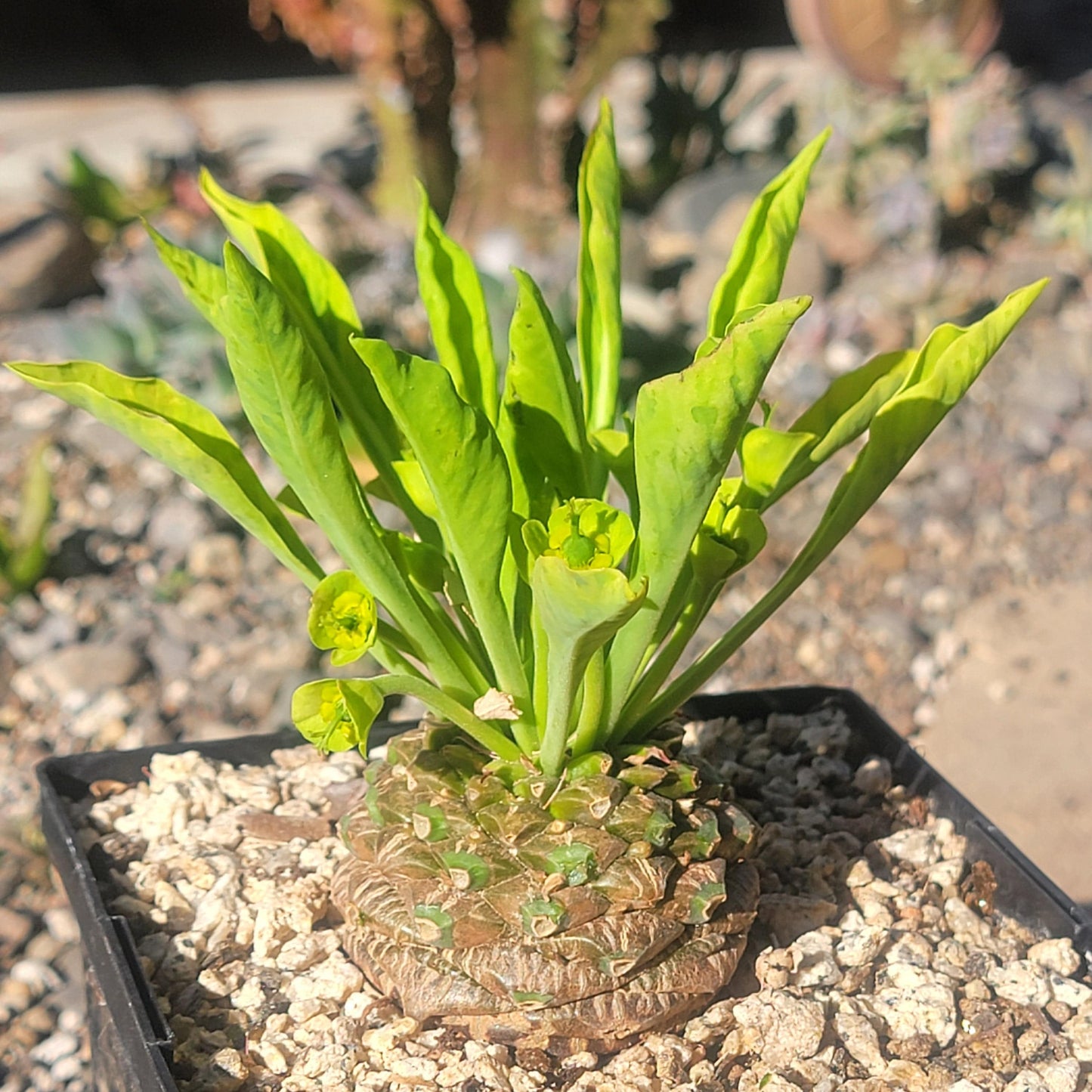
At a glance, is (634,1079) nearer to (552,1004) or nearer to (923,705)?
(552,1004)

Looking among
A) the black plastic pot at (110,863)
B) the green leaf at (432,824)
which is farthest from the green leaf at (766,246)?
the black plastic pot at (110,863)

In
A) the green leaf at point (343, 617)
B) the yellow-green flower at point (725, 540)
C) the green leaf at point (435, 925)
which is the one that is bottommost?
the green leaf at point (435, 925)

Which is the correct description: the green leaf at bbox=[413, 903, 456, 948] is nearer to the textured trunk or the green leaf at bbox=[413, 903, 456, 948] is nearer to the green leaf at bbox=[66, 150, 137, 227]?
the textured trunk

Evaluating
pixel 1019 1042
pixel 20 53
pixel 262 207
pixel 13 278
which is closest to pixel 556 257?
pixel 13 278

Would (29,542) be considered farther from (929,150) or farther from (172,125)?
(172,125)

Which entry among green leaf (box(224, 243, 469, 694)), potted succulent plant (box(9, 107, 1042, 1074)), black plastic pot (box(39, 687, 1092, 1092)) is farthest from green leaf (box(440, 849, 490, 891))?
black plastic pot (box(39, 687, 1092, 1092))

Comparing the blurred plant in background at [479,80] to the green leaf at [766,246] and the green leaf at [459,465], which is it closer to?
the green leaf at [766,246]

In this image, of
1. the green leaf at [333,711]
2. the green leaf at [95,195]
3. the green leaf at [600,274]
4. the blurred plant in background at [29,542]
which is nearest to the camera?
the green leaf at [333,711]
